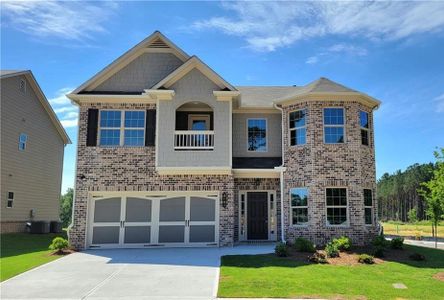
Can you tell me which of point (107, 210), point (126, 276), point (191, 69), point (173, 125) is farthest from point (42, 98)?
point (126, 276)

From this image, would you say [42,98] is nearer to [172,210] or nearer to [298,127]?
[172,210]

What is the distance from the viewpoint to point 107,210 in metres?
17.8

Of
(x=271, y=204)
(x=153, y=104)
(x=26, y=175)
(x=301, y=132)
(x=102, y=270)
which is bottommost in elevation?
(x=102, y=270)

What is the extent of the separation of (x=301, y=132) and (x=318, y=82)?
102 inches

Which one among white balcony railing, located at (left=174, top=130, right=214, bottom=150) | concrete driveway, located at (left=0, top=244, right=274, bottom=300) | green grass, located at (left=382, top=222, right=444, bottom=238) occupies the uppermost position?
white balcony railing, located at (left=174, top=130, right=214, bottom=150)

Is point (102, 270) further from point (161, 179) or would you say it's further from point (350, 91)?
point (350, 91)

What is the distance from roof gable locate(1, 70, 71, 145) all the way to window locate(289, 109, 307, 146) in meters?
16.3

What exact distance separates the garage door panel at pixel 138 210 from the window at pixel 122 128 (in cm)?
255

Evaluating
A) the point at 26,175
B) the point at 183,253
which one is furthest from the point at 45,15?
the point at 26,175

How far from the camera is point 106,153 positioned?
17797mm

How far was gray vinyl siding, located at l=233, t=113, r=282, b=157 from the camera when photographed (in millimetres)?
19094

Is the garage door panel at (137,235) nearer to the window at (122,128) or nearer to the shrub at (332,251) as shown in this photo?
the window at (122,128)

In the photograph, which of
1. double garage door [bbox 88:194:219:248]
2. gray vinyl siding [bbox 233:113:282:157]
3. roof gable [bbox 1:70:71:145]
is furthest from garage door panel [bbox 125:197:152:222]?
roof gable [bbox 1:70:71:145]

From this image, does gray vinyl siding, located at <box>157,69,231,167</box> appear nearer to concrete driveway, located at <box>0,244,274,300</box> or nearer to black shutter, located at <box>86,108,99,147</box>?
black shutter, located at <box>86,108,99,147</box>
